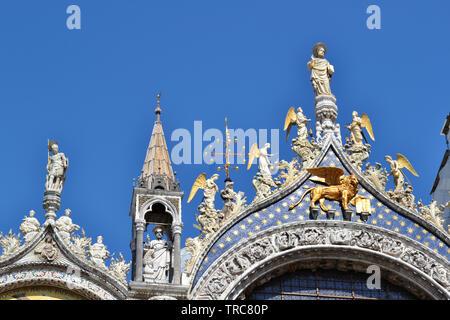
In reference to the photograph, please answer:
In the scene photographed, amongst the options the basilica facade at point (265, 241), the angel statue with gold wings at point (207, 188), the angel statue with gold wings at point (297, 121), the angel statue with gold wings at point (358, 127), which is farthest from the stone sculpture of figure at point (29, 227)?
the angel statue with gold wings at point (358, 127)

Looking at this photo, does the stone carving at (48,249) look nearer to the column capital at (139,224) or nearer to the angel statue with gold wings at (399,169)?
the column capital at (139,224)

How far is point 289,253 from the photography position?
22.5 m

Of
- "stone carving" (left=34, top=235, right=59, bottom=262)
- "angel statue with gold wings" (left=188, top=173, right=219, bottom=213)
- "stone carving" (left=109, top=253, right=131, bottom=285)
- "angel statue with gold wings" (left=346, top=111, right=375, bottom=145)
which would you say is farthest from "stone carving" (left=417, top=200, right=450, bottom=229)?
"stone carving" (left=34, top=235, right=59, bottom=262)

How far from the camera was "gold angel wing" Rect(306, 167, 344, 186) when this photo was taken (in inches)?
929

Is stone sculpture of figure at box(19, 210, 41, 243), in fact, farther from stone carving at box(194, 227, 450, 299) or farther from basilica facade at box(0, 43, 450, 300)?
stone carving at box(194, 227, 450, 299)

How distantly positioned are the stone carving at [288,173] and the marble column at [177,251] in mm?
2540

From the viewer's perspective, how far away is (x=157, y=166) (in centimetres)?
2289

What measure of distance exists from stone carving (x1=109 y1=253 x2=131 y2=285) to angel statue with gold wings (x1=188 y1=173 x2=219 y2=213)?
214cm

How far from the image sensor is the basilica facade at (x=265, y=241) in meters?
21.2

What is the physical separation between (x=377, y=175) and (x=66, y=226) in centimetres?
645

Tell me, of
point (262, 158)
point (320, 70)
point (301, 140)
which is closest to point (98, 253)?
point (262, 158)

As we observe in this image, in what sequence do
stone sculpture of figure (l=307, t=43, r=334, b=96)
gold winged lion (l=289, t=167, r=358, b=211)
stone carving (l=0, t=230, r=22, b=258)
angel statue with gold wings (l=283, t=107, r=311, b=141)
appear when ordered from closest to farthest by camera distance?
stone carving (l=0, t=230, r=22, b=258)
gold winged lion (l=289, t=167, r=358, b=211)
angel statue with gold wings (l=283, t=107, r=311, b=141)
stone sculpture of figure (l=307, t=43, r=334, b=96)
